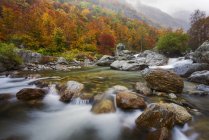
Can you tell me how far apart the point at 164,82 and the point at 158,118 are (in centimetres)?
440

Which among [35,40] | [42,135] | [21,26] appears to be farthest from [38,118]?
[21,26]

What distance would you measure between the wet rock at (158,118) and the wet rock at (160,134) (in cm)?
15

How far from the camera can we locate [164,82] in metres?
9.59

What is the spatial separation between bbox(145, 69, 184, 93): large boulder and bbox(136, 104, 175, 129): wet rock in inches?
151

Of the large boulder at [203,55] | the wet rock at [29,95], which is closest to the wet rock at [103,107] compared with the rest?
the wet rock at [29,95]

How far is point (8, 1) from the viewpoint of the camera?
156 ft

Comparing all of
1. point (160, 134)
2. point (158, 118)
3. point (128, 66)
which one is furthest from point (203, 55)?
point (160, 134)

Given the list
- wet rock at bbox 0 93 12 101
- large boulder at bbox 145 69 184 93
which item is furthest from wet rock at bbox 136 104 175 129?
wet rock at bbox 0 93 12 101

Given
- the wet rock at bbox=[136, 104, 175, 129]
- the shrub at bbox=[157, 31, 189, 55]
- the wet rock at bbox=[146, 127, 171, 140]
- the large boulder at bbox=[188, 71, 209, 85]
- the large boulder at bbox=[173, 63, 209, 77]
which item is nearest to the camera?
the wet rock at bbox=[146, 127, 171, 140]

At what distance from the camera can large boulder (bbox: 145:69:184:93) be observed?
31.2 feet

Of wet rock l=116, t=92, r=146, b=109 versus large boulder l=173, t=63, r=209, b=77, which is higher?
large boulder l=173, t=63, r=209, b=77

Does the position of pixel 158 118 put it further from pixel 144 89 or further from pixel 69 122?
pixel 144 89

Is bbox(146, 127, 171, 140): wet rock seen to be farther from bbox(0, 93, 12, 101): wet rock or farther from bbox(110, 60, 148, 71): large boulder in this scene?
bbox(110, 60, 148, 71): large boulder

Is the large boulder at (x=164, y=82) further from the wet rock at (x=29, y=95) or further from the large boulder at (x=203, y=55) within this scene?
the large boulder at (x=203, y=55)
